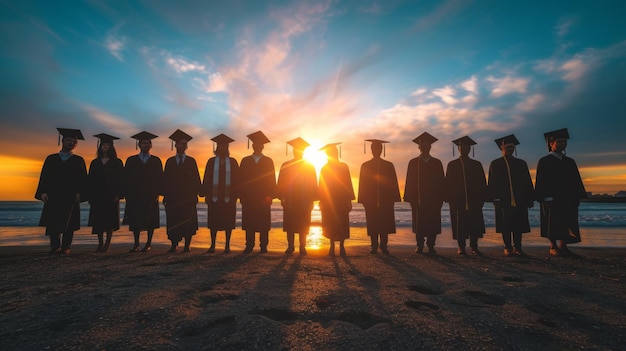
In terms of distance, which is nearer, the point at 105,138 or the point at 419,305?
the point at 419,305

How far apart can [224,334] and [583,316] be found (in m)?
3.40

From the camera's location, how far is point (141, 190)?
7121 mm

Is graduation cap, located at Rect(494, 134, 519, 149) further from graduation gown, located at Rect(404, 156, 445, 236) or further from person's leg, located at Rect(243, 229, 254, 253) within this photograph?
person's leg, located at Rect(243, 229, 254, 253)

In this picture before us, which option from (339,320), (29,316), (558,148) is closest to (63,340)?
(29,316)

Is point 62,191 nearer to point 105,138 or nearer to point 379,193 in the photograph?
point 105,138

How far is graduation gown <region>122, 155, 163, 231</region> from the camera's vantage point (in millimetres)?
7066

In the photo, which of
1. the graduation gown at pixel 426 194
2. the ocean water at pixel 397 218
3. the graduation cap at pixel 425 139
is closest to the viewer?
the graduation gown at pixel 426 194

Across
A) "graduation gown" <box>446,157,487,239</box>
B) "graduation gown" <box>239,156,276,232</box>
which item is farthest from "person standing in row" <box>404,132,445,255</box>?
"graduation gown" <box>239,156,276,232</box>

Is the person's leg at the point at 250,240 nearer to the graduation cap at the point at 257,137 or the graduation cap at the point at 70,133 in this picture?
the graduation cap at the point at 257,137

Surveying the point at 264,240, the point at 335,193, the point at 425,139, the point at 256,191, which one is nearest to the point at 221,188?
the point at 256,191

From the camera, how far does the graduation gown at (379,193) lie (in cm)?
723

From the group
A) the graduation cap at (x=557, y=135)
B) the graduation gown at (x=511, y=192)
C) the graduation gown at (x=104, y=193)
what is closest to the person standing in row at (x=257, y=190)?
the graduation gown at (x=104, y=193)

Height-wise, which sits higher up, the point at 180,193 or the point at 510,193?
the point at 180,193

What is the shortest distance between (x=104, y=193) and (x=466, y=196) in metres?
8.35
